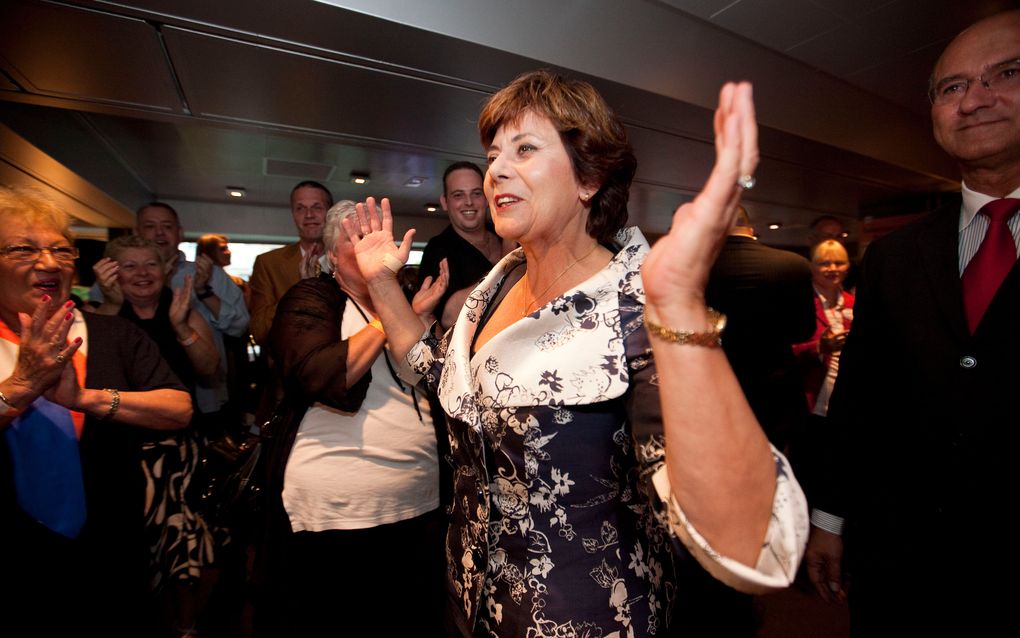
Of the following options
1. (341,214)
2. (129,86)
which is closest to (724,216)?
(341,214)

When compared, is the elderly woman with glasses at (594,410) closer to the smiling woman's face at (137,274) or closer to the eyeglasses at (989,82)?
the eyeglasses at (989,82)

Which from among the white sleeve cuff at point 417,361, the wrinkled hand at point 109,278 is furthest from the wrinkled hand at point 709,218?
the wrinkled hand at point 109,278

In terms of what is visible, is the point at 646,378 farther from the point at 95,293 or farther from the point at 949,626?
the point at 95,293

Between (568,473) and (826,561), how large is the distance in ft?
2.90

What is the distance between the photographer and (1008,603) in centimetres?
90

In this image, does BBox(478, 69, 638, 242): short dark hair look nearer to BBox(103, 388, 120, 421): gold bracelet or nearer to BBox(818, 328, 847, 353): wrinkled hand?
BBox(103, 388, 120, 421): gold bracelet

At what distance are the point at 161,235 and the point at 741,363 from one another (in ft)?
11.8

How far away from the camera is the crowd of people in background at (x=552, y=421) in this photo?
62cm

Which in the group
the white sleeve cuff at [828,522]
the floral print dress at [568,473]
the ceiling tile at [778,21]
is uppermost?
the ceiling tile at [778,21]

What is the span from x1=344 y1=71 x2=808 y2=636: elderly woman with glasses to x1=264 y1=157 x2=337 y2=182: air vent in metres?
5.10

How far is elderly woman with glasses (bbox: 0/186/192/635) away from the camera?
130 cm

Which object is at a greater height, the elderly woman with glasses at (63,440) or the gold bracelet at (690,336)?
the gold bracelet at (690,336)

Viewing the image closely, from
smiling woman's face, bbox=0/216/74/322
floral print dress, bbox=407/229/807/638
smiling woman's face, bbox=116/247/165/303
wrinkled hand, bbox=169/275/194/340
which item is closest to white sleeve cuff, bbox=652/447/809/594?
floral print dress, bbox=407/229/807/638

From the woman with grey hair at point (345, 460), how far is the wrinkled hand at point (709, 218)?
980mm
